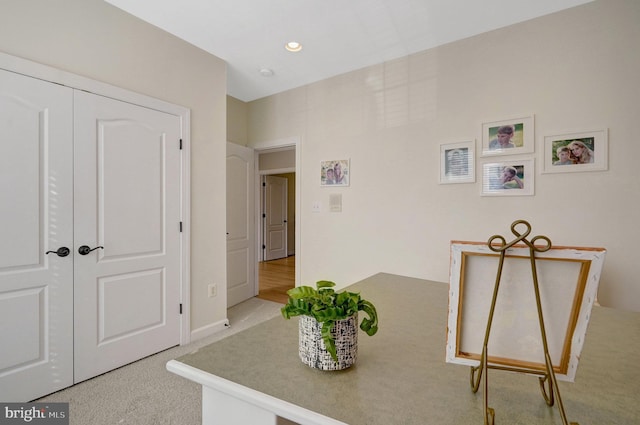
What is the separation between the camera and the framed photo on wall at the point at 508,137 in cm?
238

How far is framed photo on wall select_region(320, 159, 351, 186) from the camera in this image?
331cm

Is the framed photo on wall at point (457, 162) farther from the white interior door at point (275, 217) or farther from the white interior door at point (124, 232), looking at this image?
the white interior door at point (275, 217)

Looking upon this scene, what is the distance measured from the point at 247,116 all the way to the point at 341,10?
7.20 ft

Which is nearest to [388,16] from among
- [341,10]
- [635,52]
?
[341,10]

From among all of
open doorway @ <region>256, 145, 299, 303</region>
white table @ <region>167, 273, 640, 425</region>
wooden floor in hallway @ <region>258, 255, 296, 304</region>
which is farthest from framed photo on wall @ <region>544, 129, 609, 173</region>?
open doorway @ <region>256, 145, 299, 303</region>

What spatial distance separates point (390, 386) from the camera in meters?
0.65

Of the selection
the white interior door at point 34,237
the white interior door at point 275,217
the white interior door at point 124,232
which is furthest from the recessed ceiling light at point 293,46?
the white interior door at point 275,217

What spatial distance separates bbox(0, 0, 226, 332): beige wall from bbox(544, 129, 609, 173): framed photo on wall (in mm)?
2822

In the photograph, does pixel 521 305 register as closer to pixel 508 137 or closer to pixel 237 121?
pixel 508 137

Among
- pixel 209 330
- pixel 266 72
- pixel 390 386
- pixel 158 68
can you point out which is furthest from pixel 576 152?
pixel 209 330

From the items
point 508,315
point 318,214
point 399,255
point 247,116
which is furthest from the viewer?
point 247,116

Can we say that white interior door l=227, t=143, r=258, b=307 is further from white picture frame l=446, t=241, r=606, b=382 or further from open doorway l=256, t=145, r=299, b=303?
white picture frame l=446, t=241, r=606, b=382

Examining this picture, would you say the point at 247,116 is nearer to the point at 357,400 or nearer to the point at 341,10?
the point at 341,10

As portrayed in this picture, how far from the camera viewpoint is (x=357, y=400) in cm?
60
